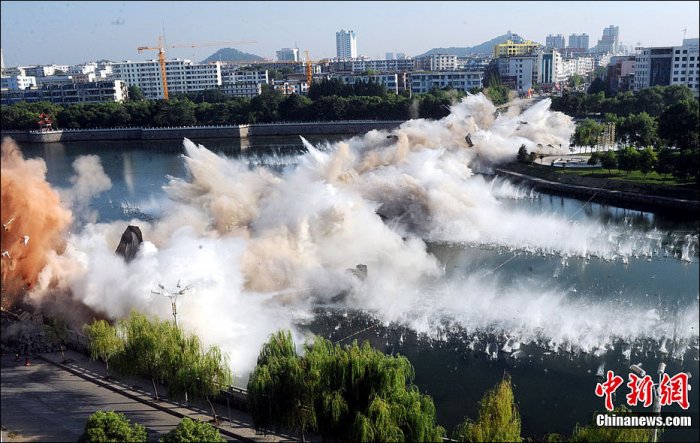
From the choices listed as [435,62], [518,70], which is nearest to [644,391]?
[518,70]

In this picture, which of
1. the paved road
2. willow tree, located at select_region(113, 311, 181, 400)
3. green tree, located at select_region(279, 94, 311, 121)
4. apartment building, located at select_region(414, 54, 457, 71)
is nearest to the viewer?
the paved road

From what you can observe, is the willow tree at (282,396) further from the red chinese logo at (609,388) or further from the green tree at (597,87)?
the green tree at (597,87)

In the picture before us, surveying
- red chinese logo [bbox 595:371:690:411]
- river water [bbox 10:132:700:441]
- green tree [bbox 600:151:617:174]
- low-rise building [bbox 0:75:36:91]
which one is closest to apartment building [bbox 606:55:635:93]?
green tree [bbox 600:151:617:174]

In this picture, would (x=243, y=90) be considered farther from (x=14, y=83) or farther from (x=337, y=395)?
(x=337, y=395)

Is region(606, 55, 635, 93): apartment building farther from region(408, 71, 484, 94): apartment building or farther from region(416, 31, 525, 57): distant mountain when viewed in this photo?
region(416, 31, 525, 57): distant mountain

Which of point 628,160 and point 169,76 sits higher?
point 169,76

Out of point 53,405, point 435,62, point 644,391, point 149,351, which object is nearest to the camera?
point 644,391
